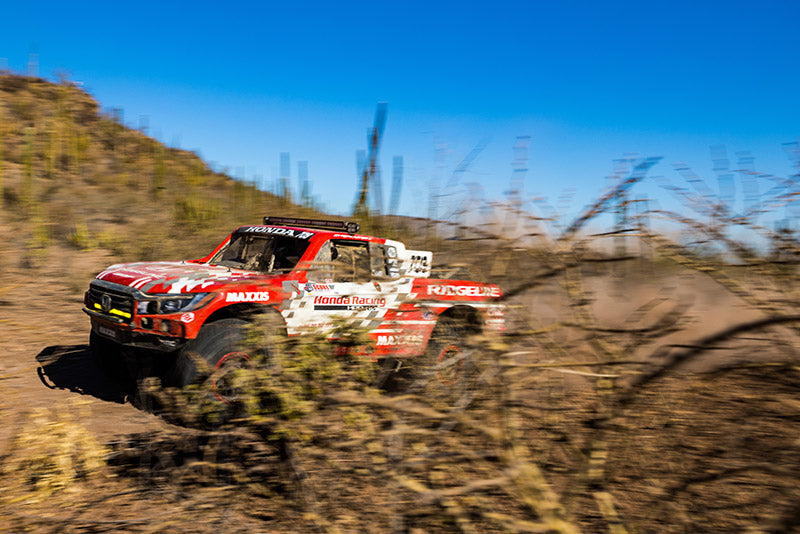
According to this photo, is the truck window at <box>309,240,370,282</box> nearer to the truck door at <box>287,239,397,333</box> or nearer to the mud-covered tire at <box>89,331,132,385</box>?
the truck door at <box>287,239,397,333</box>

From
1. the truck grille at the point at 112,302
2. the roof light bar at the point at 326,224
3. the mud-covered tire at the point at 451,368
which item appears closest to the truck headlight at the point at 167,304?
the truck grille at the point at 112,302

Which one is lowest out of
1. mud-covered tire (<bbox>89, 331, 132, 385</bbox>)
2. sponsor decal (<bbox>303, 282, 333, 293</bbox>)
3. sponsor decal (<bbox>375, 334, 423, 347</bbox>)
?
mud-covered tire (<bbox>89, 331, 132, 385</bbox>)

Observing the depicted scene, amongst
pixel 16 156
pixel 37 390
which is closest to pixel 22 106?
pixel 16 156

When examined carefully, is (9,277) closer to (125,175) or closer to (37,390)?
(37,390)

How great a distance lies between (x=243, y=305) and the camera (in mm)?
5375

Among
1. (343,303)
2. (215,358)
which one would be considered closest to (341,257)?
(343,303)

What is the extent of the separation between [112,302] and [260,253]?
1.58m

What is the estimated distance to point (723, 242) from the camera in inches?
105

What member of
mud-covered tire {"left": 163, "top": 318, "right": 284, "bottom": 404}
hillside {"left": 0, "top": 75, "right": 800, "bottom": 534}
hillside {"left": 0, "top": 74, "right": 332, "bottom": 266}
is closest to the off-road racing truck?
mud-covered tire {"left": 163, "top": 318, "right": 284, "bottom": 404}

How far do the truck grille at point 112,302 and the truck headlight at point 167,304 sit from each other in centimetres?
14

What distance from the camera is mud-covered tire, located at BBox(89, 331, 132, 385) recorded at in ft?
19.0

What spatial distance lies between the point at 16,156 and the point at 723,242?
14196 millimetres

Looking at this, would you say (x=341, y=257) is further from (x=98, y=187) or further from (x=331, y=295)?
(x=98, y=187)

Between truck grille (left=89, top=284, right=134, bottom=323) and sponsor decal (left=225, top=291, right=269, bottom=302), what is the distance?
845 mm
